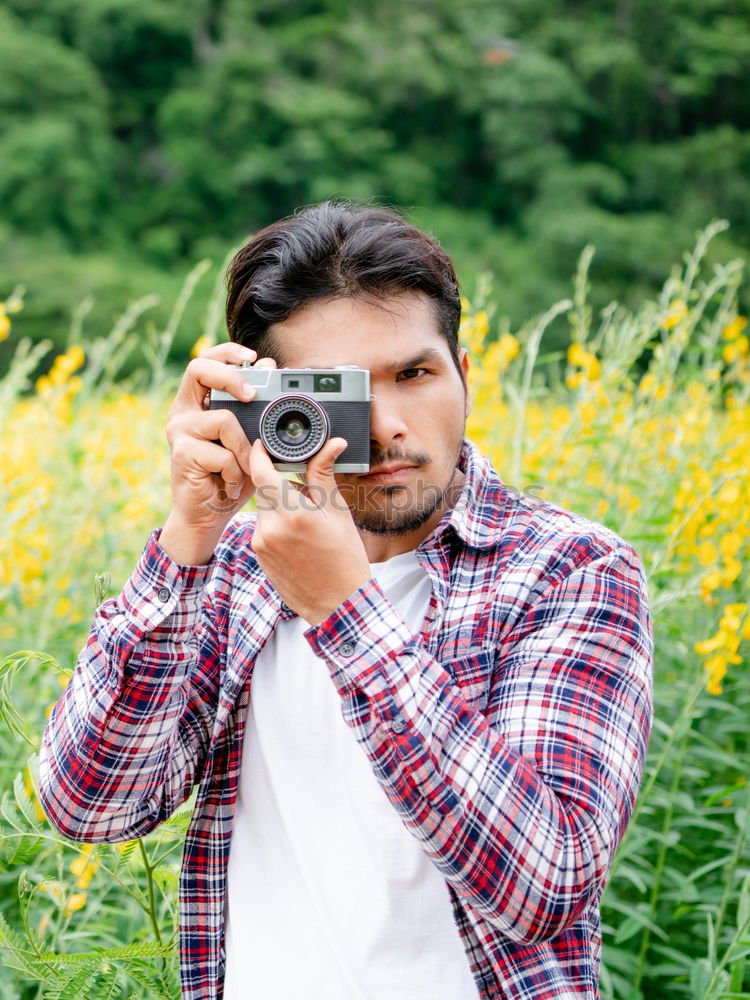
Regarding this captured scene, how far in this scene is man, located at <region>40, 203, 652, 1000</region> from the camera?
0.83 meters

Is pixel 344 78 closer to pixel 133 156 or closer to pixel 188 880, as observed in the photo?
pixel 133 156

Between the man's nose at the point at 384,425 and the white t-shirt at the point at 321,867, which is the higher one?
the man's nose at the point at 384,425

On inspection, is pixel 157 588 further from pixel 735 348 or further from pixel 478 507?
pixel 735 348

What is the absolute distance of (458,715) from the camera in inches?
32.7

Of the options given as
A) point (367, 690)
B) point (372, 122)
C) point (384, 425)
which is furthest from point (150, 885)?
point (372, 122)

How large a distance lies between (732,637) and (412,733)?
90 centimetres

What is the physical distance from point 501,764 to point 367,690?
0.13 meters

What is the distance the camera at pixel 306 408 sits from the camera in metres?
1.00

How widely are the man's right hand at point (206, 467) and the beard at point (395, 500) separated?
5.4 inches

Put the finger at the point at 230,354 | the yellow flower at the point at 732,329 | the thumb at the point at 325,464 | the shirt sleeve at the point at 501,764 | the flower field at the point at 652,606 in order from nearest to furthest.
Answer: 1. the shirt sleeve at the point at 501,764
2. the thumb at the point at 325,464
3. the finger at the point at 230,354
4. the flower field at the point at 652,606
5. the yellow flower at the point at 732,329

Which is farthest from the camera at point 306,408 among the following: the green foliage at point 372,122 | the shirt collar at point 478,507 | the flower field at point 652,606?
the green foliage at point 372,122

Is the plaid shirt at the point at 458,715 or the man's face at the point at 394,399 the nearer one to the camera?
the plaid shirt at the point at 458,715

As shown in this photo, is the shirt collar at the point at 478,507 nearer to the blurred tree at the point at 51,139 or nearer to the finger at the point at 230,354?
the finger at the point at 230,354

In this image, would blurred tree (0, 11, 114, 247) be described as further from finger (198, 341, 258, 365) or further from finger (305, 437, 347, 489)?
finger (305, 437, 347, 489)
